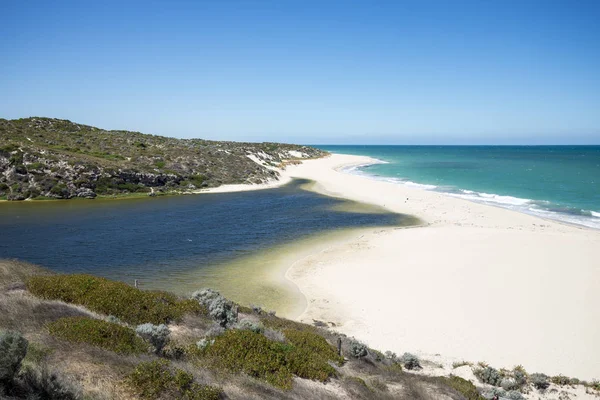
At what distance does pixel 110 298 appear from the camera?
10.8 metres

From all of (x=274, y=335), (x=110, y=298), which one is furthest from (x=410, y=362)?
(x=110, y=298)

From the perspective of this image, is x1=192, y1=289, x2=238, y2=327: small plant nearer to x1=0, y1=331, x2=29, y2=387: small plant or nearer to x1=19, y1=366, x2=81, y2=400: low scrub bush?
x1=19, y1=366, x2=81, y2=400: low scrub bush

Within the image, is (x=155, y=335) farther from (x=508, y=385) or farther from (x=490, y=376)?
(x=508, y=385)

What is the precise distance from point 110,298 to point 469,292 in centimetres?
1660

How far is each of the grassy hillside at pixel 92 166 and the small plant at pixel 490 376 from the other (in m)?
49.9

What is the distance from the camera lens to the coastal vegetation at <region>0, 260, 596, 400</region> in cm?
620

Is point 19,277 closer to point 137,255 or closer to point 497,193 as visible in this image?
point 137,255

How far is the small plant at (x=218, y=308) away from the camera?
11.9m

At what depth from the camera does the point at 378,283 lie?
802 inches

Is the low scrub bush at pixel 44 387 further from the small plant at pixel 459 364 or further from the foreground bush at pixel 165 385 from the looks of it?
the small plant at pixel 459 364

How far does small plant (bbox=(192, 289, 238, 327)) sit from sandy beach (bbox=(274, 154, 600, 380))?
4.90 metres

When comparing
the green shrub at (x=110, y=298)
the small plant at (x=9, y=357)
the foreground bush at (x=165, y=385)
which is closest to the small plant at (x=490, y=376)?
the foreground bush at (x=165, y=385)

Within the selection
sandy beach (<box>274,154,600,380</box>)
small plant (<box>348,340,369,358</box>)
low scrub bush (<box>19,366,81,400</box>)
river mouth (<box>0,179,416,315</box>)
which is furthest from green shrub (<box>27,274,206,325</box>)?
sandy beach (<box>274,154,600,380</box>)

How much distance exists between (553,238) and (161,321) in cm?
2981
